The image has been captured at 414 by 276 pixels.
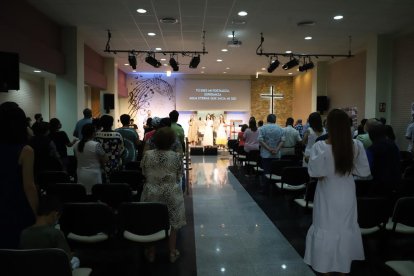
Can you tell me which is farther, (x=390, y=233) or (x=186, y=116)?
(x=186, y=116)

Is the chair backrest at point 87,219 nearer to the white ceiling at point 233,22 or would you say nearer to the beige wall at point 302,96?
the white ceiling at point 233,22

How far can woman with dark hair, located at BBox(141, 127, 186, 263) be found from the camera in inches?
137

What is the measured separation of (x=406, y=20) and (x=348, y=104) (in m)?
4.44

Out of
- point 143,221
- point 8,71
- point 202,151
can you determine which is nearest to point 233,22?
point 8,71

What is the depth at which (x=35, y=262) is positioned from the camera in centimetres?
188

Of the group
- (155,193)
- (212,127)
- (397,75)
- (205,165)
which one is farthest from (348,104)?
(155,193)

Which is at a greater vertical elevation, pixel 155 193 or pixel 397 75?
pixel 397 75

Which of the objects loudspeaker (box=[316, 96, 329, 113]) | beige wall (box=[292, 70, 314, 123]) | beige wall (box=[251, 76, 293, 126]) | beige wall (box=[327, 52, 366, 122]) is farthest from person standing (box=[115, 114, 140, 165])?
beige wall (box=[251, 76, 293, 126])

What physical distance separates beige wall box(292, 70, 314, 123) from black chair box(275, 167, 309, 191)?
34.2ft

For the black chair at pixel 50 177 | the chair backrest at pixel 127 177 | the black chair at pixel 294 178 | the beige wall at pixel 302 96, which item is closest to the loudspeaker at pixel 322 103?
the beige wall at pixel 302 96

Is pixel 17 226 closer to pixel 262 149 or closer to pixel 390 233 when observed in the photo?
pixel 390 233

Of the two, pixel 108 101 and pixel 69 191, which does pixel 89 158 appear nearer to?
pixel 69 191

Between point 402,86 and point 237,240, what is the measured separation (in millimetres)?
6974

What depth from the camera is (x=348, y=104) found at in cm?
1210
